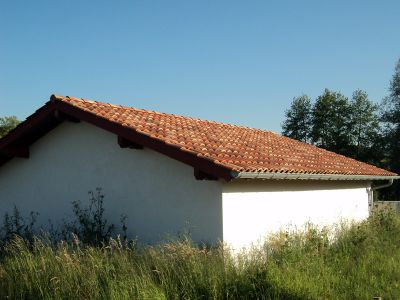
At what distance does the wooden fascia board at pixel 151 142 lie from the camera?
24.8 feet

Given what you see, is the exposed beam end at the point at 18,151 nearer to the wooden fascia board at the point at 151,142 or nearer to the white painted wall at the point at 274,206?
the wooden fascia board at the point at 151,142

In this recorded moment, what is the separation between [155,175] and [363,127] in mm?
47294

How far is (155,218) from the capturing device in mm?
8883

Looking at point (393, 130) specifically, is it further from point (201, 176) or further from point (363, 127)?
point (201, 176)

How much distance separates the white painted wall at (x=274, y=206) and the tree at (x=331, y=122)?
39.7m

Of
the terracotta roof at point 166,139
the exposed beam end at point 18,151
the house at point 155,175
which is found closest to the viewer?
the terracotta roof at point 166,139

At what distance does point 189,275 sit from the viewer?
6.48 m

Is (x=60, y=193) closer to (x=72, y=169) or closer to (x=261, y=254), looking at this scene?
(x=72, y=169)

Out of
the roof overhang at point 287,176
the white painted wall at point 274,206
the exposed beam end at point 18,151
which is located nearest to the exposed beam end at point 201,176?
the white painted wall at point 274,206

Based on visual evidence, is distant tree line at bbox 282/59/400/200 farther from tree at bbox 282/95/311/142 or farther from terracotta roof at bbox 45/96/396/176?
terracotta roof at bbox 45/96/396/176

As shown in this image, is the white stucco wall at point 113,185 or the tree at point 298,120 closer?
the white stucco wall at point 113,185

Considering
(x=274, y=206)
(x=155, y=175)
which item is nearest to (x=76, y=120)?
(x=155, y=175)

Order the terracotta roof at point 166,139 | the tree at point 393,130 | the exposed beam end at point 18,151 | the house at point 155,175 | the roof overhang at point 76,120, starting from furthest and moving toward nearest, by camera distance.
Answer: the tree at point 393,130
the exposed beam end at point 18,151
the house at point 155,175
the terracotta roof at point 166,139
the roof overhang at point 76,120

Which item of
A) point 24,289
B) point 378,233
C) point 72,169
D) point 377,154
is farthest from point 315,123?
point 24,289
